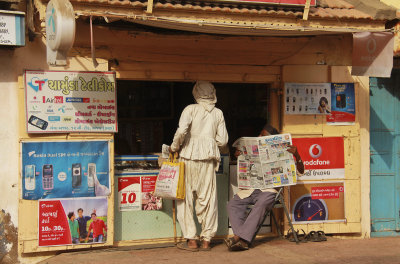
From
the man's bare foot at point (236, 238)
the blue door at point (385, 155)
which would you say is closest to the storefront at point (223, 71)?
the blue door at point (385, 155)

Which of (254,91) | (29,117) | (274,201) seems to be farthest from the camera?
(254,91)

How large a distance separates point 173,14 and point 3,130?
7.67 feet

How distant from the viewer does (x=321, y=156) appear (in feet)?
25.6

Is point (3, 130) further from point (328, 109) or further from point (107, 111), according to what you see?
point (328, 109)

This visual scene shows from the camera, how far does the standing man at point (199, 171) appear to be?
6.84 meters

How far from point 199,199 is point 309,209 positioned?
5.68 ft

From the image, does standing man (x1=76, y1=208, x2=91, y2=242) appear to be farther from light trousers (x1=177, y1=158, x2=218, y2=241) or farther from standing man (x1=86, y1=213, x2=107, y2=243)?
light trousers (x1=177, y1=158, x2=218, y2=241)

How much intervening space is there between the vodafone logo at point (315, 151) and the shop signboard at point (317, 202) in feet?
1.23

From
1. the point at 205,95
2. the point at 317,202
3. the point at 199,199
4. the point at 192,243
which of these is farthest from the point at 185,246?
the point at 317,202

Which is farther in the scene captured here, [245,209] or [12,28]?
[245,209]

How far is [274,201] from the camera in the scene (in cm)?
711

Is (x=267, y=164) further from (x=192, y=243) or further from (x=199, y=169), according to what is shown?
(x=192, y=243)

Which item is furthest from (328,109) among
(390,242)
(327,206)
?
(390,242)

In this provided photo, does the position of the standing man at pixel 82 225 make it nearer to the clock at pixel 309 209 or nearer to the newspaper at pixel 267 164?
the newspaper at pixel 267 164
